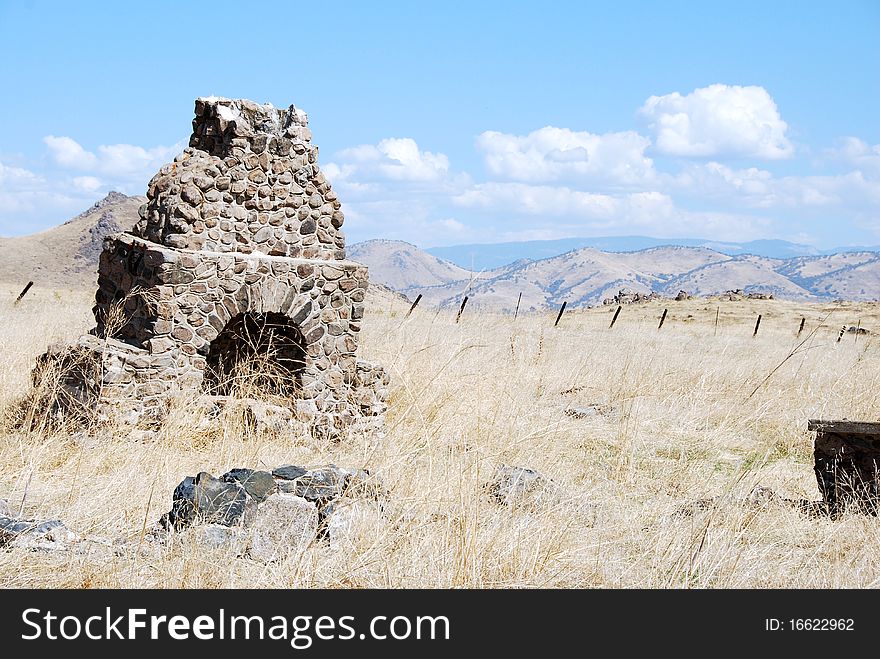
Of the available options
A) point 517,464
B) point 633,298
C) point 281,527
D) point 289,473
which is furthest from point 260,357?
point 633,298

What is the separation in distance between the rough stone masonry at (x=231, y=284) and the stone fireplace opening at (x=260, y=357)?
0.03 meters

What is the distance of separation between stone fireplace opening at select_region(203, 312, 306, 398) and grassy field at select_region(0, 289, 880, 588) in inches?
33.5

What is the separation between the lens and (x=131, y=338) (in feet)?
28.9

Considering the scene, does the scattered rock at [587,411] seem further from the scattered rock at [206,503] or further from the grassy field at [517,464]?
the scattered rock at [206,503]

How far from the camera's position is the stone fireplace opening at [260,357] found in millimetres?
9367

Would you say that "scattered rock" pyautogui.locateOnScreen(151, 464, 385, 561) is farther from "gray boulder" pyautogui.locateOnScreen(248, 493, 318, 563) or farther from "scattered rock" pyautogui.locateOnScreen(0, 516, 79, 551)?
"scattered rock" pyautogui.locateOnScreen(0, 516, 79, 551)

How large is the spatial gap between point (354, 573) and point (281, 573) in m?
0.39

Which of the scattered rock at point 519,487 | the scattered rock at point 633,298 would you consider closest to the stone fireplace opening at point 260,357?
the scattered rock at point 519,487

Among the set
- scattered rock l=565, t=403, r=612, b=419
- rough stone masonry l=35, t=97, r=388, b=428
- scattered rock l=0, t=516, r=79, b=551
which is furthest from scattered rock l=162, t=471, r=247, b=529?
scattered rock l=565, t=403, r=612, b=419

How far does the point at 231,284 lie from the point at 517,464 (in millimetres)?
3493

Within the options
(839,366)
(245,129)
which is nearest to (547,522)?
(245,129)

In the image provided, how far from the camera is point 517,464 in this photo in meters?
7.65

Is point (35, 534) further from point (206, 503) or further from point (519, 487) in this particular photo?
point (519, 487)

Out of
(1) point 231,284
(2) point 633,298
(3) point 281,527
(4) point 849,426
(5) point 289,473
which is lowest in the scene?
(3) point 281,527
